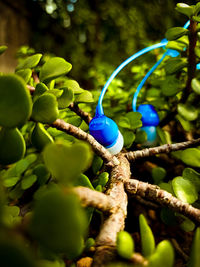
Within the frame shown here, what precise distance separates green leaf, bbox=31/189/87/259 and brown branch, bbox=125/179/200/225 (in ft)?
0.78

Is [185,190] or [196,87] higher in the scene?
[196,87]

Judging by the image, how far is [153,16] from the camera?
2387 mm

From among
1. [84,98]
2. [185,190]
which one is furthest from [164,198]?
[84,98]

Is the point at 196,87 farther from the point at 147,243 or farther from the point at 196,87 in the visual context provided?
the point at 147,243

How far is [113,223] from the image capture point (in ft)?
1.10

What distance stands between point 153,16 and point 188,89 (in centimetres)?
202

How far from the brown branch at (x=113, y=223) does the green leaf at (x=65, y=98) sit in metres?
0.15

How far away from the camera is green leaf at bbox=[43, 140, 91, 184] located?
9.3 inches

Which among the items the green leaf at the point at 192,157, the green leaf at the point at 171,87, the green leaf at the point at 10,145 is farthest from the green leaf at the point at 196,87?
the green leaf at the point at 10,145

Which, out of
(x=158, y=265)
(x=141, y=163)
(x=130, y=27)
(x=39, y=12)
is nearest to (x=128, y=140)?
(x=141, y=163)

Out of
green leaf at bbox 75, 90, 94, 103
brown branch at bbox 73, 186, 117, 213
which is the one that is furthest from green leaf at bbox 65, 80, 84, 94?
brown branch at bbox 73, 186, 117, 213

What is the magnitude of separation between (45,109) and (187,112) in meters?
0.40

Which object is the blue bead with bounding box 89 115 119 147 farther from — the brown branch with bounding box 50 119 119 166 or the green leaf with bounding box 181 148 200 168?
the green leaf with bounding box 181 148 200 168

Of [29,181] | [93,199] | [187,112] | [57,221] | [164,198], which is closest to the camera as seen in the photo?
[57,221]
